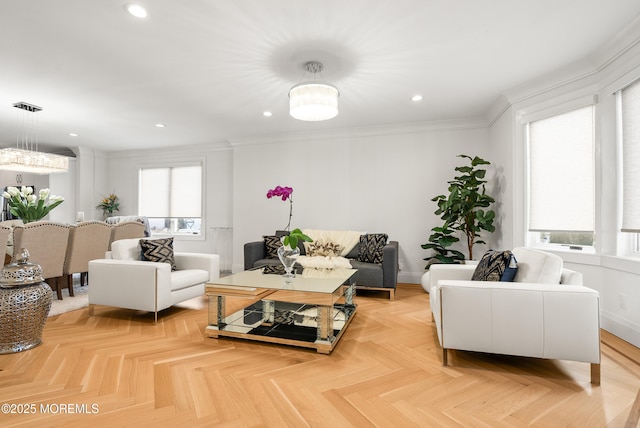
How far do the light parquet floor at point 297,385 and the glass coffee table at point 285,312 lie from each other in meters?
0.09

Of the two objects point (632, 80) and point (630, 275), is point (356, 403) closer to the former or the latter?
point (630, 275)

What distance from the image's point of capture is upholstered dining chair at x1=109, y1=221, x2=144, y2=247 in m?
4.44

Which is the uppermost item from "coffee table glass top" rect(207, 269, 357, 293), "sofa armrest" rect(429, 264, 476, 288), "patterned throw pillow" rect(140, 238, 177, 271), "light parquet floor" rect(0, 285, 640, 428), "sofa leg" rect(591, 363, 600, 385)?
"patterned throw pillow" rect(140, 238, 177, 271)

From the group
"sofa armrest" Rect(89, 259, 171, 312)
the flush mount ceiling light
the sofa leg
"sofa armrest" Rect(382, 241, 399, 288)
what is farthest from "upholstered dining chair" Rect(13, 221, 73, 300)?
the sofa leg

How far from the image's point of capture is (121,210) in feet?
22.7

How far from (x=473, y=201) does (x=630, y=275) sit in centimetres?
173

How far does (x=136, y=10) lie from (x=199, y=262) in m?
2.44

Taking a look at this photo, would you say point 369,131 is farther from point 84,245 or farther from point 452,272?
point 84,245

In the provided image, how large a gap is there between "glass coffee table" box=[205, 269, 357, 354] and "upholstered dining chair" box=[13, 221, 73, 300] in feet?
7.92

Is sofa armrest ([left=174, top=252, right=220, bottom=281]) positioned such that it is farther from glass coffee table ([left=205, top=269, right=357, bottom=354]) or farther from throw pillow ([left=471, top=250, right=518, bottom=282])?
throw pillow ([left=471, top=250, right=518, bottom=282])

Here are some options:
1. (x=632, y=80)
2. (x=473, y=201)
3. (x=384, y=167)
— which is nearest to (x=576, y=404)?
(x=632, y=80)

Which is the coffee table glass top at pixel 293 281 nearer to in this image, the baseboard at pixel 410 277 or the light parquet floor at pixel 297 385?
the light parquet floor at pixel 297 385

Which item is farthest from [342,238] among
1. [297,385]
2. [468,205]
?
[297,385]

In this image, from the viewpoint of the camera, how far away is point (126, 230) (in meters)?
4.52
